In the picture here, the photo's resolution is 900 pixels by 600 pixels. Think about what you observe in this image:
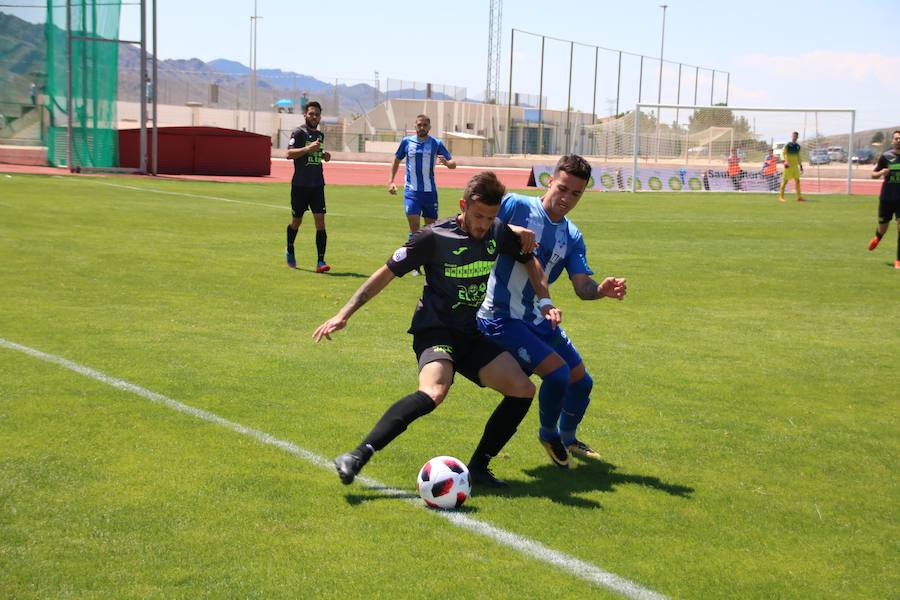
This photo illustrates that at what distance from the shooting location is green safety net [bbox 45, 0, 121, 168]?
32062mm

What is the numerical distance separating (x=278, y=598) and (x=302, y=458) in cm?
183

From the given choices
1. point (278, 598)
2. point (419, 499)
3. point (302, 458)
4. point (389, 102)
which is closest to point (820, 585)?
point (419, 499)

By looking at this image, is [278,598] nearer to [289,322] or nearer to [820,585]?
[820,585]

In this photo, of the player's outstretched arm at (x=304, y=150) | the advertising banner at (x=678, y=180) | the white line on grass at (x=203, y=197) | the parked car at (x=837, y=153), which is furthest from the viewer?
the parked car at (x=837, y=153)

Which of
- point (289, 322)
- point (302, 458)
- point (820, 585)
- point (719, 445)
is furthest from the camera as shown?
point (289, 322)

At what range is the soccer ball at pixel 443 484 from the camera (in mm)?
5223

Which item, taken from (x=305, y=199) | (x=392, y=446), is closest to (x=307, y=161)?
(x=305, y=199)

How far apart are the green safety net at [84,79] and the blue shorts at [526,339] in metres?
29.5

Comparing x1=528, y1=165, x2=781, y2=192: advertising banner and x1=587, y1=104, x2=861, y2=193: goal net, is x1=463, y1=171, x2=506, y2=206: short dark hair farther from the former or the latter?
x1=587, y1=104, x2=861, y2=193: goal net

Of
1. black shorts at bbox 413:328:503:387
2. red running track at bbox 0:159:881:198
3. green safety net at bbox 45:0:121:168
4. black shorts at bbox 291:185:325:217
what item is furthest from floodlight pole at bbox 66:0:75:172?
black shorts at bbox 413:328:503:387

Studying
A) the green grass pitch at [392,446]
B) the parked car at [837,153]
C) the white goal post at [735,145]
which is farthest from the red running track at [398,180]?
the green grass pitch at [392,446]

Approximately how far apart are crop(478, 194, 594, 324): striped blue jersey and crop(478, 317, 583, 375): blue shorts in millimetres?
53

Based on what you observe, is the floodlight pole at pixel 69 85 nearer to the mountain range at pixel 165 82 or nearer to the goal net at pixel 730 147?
the mountain range at pixel 165 82

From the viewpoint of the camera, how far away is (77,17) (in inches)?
1259
